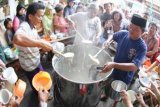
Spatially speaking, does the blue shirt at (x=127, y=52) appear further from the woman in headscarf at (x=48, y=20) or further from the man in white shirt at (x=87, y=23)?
the woman in headscarf at (x=48, y=20)

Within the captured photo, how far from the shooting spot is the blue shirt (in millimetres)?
2914

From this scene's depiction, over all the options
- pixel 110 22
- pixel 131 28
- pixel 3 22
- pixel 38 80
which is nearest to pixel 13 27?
pixel 3 22

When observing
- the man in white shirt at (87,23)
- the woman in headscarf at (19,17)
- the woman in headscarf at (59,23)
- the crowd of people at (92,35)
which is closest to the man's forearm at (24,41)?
the crowd of people at (92,35)

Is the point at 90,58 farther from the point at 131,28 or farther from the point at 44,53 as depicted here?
the point at 44,53

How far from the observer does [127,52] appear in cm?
307

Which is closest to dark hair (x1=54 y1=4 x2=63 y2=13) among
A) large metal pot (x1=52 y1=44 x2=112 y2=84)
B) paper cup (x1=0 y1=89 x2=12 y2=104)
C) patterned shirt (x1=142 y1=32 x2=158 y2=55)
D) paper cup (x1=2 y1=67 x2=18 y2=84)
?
large metal pot (x1=52 y1=44 x2=112 y2=84)

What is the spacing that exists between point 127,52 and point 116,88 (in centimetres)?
57

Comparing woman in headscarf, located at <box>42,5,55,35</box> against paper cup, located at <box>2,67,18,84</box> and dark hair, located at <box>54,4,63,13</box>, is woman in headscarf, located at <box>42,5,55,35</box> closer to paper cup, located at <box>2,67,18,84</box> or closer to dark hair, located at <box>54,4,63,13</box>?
dark hair, located at <box>54,4,63,13</box>

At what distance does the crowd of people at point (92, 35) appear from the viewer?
2.67 metres

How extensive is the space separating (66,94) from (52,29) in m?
2.31

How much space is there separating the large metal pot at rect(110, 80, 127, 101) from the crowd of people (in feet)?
0.40

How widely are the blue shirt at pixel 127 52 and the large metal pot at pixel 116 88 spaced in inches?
5.4

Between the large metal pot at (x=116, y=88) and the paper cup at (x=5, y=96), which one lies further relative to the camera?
the large metal pot at (x=116, y=88)

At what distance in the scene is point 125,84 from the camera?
3.19 m
